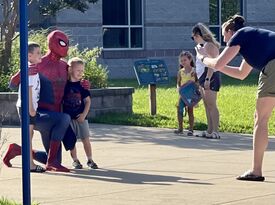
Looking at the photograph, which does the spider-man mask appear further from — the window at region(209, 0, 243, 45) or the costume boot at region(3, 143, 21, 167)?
the window at region(209, 0, 243, 45)

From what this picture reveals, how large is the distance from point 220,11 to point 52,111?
88.1ft

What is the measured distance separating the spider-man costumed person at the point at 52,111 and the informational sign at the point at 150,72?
692cm

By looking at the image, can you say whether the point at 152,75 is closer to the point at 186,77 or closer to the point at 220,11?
the point at 186,77

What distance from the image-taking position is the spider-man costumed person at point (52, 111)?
11375 millimetres

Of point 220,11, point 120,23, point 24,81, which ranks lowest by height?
point 24,81

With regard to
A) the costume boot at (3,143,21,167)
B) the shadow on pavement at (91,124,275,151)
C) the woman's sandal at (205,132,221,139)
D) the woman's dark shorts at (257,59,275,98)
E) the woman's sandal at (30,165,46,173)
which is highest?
the woman's dark shorts at (257,59,275,98)

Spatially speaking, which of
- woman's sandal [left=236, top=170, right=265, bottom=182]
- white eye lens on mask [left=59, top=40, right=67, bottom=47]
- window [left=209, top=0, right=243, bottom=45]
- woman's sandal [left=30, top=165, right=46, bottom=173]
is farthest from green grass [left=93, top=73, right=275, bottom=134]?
window [left=209, top=0, right=243, bottom=45]

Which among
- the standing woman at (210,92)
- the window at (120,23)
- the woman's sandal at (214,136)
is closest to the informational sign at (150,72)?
the standing woman at (210,92)

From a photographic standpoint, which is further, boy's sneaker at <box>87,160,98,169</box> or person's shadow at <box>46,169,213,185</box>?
boy's sneaker at <box>87,160,98,169</box>

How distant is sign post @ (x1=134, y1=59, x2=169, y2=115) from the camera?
18422 millimetres

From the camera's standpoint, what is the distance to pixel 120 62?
112 feet

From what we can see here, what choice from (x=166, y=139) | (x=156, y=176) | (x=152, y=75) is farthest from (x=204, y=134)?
(x=156, y=176)

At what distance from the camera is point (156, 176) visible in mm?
10953

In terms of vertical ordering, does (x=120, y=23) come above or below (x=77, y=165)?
above
